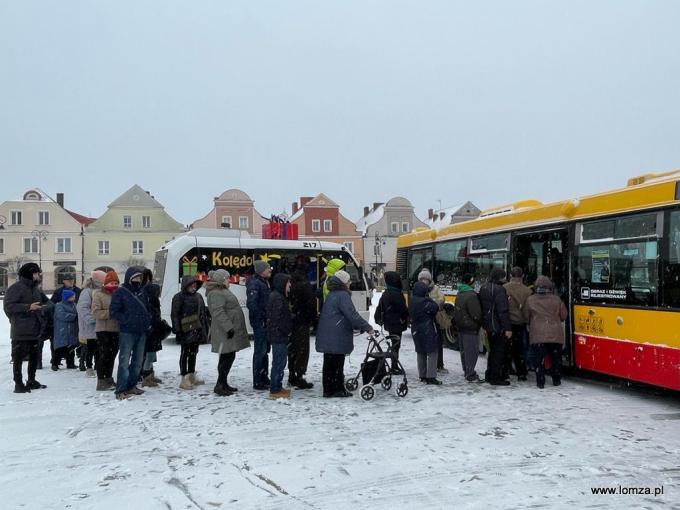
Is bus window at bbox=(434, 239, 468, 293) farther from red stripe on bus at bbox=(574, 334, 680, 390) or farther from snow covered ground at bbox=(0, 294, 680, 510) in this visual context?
snow covered ground at bbox=(0, 294, 680, 510)

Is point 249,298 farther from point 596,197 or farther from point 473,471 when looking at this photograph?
point 596,197

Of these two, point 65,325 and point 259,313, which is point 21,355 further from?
point 259,313

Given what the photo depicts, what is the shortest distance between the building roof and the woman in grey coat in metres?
51.1

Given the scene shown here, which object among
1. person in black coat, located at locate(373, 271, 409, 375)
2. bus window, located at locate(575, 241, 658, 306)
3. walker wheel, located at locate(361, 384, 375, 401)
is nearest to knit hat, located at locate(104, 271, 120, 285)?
person in black coat, located at locate(373, 271, 409, 375)

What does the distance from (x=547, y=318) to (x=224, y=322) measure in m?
4.62

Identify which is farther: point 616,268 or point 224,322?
point 224,322

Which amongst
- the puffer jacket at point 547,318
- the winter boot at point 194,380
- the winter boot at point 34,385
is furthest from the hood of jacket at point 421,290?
the winter boot at point 34,385

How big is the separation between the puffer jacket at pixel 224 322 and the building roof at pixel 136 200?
168 feet

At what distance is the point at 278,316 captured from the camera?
7.73m

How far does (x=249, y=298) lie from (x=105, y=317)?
2.06 meters

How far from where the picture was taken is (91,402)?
25.2ft

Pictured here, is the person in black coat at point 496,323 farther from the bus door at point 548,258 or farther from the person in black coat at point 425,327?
the bus door at point 548,258

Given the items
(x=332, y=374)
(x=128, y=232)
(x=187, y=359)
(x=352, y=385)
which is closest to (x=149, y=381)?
(x=187, y=359)

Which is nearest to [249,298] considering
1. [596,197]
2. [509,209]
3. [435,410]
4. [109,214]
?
[435,410]
